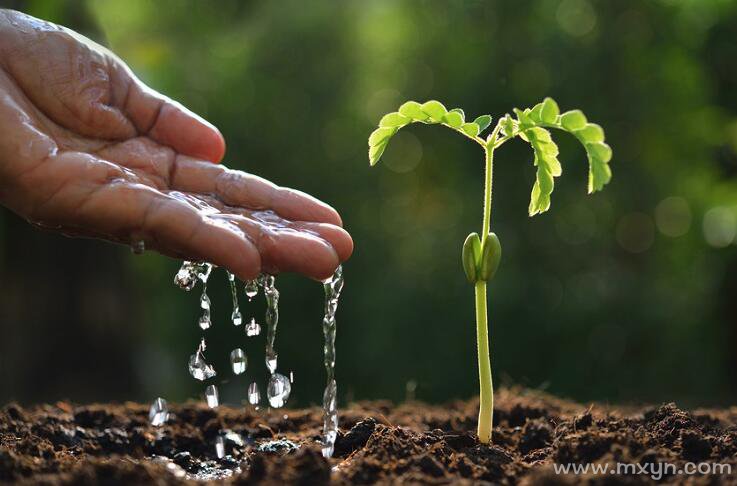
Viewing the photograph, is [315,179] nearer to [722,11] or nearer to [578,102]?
[578,102]

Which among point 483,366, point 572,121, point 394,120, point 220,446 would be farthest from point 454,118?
point 220,446

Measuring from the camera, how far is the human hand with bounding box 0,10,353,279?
222 cm

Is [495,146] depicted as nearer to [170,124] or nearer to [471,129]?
[471,129]

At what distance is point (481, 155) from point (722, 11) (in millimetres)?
2614

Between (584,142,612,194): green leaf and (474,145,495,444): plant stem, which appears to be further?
(474,145,495,444): plant stem

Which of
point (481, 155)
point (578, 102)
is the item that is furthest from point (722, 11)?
point (481, 155)

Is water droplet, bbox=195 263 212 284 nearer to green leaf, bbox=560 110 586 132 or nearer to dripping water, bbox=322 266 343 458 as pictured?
dripping water, bbox=322 266 343 458

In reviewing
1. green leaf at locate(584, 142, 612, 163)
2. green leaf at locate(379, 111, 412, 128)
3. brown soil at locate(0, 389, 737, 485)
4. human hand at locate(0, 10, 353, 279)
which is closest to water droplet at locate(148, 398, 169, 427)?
brown soil at locate(0, 389, 737, 485)

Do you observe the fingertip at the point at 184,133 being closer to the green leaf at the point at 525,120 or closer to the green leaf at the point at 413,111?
the green leaf at the point at 413,111

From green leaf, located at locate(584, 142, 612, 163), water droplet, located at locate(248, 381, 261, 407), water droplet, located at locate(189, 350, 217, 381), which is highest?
green leaf, located at locate(584, 142, 612, 163)

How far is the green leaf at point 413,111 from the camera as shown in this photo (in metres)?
2.22

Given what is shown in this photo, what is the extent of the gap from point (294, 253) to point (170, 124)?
1.06 m

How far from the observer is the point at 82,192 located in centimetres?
233

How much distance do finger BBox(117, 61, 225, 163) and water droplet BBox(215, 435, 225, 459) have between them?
104cm
